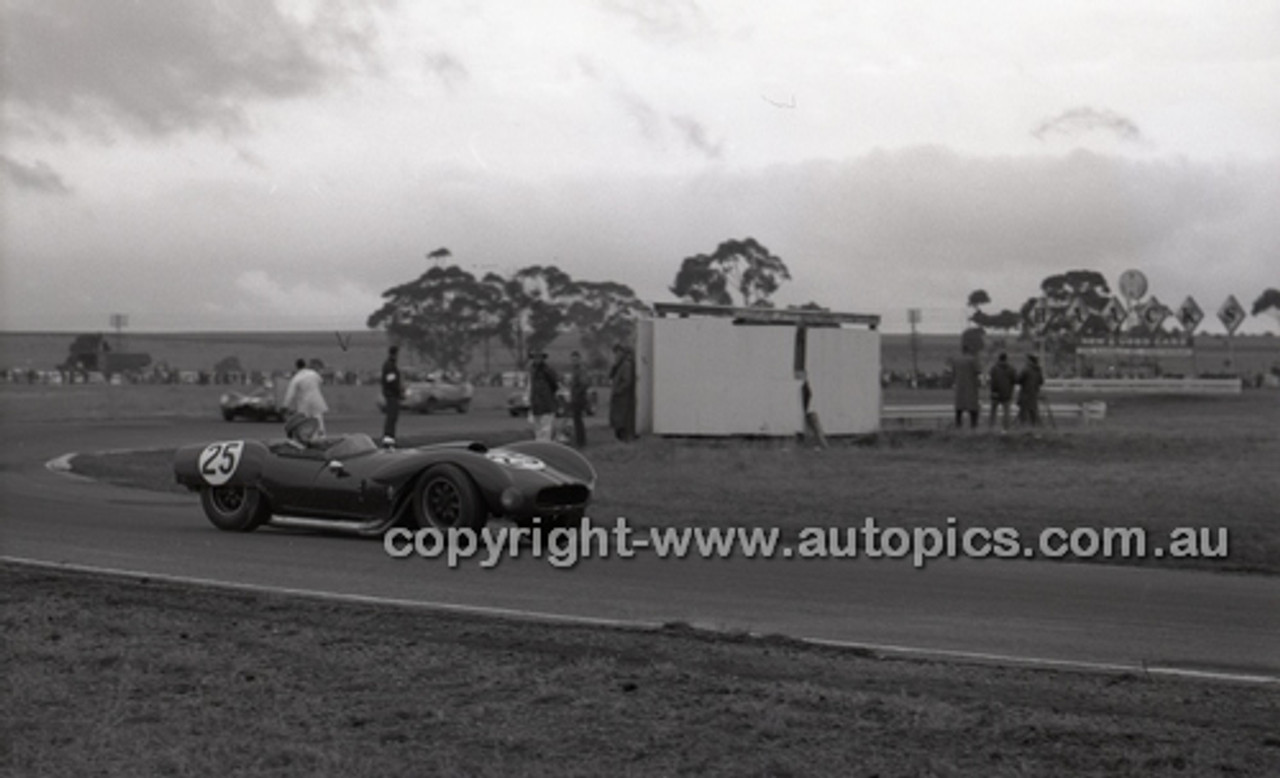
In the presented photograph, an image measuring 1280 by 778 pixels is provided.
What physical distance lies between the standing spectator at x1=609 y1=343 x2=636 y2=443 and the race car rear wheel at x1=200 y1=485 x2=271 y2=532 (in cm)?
1168

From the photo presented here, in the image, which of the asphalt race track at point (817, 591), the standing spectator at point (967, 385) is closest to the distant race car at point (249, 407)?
the standing spectator at point (967, 385)

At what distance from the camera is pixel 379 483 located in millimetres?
11094

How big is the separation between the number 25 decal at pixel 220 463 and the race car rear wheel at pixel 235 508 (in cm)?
10

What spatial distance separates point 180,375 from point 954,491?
6434 centimetres

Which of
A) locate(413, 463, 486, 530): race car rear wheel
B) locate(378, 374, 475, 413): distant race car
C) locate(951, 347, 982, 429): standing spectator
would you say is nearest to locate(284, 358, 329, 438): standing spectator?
locate(413, 463, 486, 530): race car rear wheel

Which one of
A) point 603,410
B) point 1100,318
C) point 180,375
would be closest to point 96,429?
point 603,410

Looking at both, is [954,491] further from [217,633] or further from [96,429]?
[96,429]

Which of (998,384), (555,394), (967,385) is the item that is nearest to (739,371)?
(555,394)

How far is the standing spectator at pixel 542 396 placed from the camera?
21.5m

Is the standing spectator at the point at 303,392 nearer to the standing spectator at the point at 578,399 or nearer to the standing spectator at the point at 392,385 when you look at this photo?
the standing spectator at the point at 392,385

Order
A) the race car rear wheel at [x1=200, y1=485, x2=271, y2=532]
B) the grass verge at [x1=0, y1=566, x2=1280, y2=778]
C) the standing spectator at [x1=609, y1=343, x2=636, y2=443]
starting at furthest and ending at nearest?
the standing spectator at [x1=609, y1=343, x2=636, y2=443]
the race car rear wheel at [x1=200, y1=485, x2=271, y2=532]
the grass verge at [x1=0, y1=566, x2=1280, y2=778]

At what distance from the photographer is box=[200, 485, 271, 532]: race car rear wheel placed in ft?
39.1

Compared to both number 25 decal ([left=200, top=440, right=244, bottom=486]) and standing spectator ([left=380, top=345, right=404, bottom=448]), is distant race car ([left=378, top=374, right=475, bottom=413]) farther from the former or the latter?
number 25 decal ([left=200, top=440, right=244, bottom=486])

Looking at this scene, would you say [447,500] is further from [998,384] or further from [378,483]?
[998,384]
